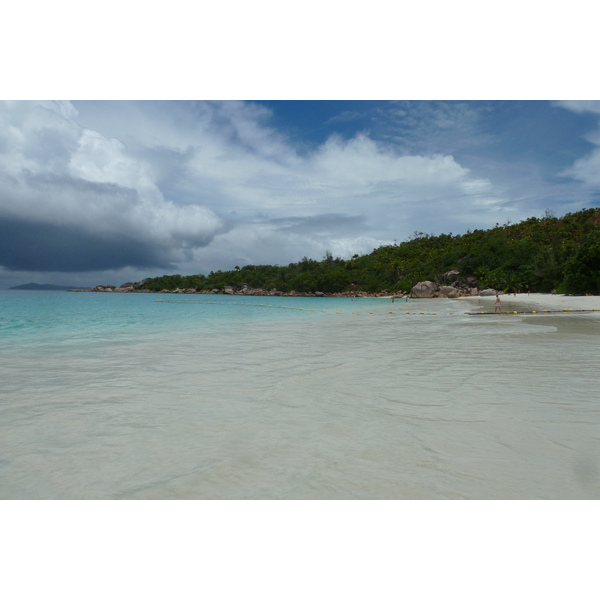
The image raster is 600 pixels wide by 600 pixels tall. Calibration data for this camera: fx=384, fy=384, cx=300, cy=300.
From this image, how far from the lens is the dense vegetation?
3874 centimetres

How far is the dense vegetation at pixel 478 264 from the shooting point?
38737 mm

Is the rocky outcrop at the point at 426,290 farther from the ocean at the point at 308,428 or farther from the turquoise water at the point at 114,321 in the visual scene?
the ocean at the point at 308,428

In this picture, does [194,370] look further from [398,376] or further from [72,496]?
[72,496]

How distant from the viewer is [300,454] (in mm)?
3414

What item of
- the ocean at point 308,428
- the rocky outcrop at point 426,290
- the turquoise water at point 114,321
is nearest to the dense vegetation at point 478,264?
the rocky outcrop at point 426,290

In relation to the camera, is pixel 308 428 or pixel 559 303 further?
pixel 559 303

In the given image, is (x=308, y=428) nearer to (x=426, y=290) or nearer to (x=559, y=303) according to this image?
(x=559, y=303)

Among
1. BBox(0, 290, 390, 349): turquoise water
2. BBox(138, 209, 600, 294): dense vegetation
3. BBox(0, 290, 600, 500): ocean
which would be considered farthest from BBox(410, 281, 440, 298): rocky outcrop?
BBox(0, 290, 600, 500): ocean

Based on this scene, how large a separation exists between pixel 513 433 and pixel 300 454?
2134 mm

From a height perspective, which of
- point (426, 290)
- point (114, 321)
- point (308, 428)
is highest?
point (426, 290)

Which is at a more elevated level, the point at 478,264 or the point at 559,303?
the point at 478,264

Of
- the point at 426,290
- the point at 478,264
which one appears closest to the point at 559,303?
the point at 426,290

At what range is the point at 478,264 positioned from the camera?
6391cm

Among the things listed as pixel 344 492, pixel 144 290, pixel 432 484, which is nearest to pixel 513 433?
pixel 432 484
